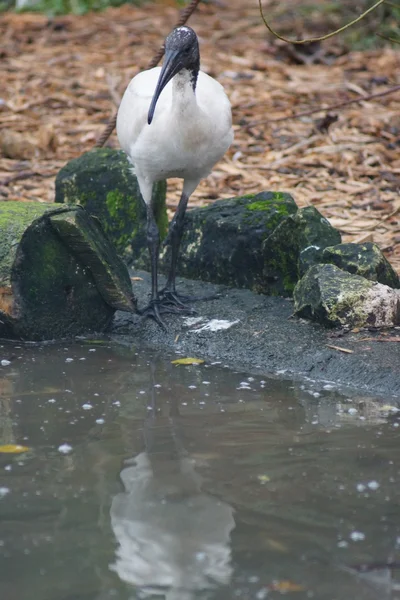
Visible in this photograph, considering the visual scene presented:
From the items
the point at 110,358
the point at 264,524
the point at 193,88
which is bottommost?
the point at 110,358

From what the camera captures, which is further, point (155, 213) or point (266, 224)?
point (155, 213)

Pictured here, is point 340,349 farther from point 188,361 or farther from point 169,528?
point 169,528

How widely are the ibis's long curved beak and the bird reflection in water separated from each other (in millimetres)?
2020

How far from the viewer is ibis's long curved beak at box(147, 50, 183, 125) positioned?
5051 millimetres

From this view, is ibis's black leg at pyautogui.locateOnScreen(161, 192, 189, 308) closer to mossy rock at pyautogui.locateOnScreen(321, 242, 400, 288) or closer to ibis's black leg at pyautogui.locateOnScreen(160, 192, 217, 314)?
ibis's black leg at pyautogui.locateOnScreen(160, 192, 217, 314)

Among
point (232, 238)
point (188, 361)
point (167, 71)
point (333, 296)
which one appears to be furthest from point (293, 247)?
→ point (167, 71)

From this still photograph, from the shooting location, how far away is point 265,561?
2879mm

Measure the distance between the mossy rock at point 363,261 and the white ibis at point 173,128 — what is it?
2.87 feet

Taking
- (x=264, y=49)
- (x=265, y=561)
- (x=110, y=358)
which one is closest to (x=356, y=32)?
(x=264, y=49)

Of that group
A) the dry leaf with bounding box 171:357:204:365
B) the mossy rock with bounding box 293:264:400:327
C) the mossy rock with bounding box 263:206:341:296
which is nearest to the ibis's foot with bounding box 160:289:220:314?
the mossy rock with bounding box 263:206:341:296

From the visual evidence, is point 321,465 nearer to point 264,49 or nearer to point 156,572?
point 156,572

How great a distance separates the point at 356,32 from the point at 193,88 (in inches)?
257

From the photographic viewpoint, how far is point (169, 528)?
10.2ft

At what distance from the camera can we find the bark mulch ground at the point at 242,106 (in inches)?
300
